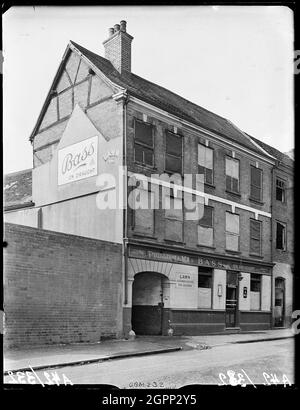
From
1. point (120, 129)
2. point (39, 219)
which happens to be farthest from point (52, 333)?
point (120, 129)

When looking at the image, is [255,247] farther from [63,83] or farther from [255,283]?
[63,83]

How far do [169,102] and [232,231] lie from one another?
1.95 m

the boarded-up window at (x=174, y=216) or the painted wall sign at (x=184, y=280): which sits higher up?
the boarded-up window at (x=174, y=216)

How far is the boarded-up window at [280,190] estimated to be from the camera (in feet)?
16.2

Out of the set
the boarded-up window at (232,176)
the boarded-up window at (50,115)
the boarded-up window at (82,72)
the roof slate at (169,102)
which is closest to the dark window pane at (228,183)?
the boarded-up window at (232,176)

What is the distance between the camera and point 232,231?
20.2 ft

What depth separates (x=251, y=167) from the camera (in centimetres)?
609

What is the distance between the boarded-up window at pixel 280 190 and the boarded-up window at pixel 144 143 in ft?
5.38

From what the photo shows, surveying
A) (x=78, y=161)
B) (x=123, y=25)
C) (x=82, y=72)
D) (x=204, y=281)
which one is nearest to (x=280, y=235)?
(x=204, y=281)

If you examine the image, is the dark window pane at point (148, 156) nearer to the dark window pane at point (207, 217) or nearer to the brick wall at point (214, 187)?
the brick wall at point (214, 187)

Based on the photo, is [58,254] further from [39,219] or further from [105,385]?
[105,385]

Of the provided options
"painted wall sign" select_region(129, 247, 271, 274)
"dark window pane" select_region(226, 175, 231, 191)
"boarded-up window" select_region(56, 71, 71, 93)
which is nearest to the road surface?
"painted wall sign" select_region(129, 247, 271, 274)

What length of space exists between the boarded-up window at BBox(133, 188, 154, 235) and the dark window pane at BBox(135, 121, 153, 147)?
0.83 meters
